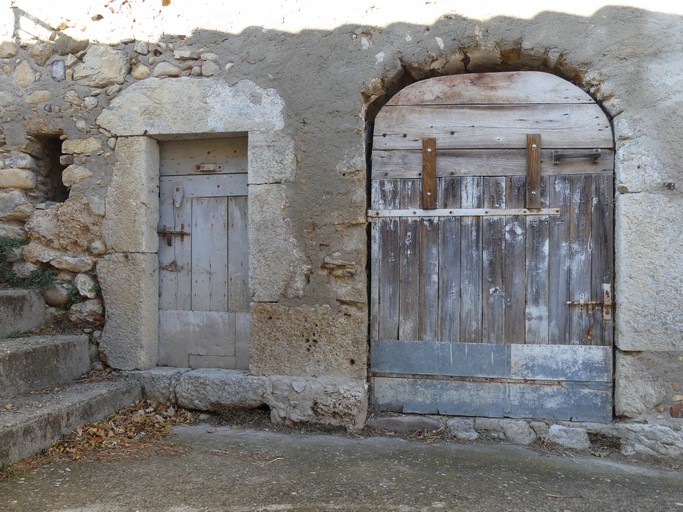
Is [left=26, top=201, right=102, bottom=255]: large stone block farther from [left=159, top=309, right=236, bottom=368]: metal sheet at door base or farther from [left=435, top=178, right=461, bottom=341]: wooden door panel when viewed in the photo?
[left=435, top=178, right=461, bottom=341]: wooden door panel

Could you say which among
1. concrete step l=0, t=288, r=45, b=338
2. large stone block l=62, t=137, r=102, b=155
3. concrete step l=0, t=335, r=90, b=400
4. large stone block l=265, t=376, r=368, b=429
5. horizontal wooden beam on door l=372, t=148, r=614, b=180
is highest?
large stone block l=62, t=137, r=102, b=155

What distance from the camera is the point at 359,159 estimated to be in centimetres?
312

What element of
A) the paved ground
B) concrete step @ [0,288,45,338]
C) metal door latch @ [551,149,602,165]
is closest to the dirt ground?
the paved ground

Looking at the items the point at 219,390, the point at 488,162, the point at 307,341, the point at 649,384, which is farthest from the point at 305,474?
the point at 488,162

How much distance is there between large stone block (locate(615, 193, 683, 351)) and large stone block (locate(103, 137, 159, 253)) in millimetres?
2933

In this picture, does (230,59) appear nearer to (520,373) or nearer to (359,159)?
(359,159)

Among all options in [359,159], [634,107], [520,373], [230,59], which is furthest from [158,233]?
[634,107]

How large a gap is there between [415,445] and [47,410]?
79.2 inches

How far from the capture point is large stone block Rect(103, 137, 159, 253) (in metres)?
3.38

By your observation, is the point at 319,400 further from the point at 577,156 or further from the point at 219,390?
the point at 577,156

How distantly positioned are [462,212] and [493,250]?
297mm

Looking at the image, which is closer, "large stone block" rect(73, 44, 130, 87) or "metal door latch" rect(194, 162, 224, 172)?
"large stone block" rect(73, 44, 130, 87)

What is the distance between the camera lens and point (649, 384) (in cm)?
283


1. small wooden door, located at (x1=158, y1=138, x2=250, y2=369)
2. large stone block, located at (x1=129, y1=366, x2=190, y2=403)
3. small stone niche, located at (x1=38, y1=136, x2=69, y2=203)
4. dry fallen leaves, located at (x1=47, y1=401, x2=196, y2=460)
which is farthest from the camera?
small stone niche, located at (x1=38, y1=136, x2=69, y2=203)
